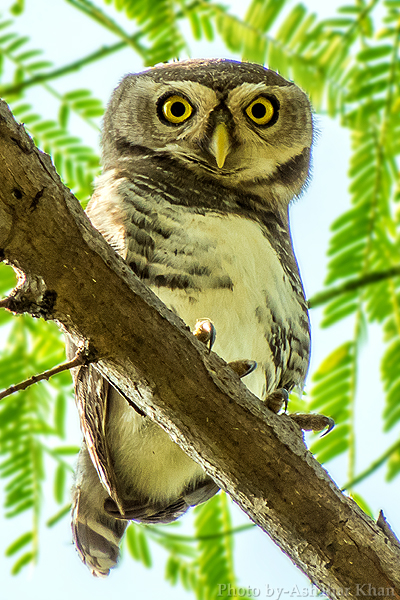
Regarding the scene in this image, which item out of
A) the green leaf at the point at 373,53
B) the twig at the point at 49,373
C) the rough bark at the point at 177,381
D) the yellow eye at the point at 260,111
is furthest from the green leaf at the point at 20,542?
the green leaf at the point at 373,53

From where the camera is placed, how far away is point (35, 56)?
216 centimetres

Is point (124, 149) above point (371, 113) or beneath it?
beneath

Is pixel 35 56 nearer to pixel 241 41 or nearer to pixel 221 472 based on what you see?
pixel 241 41

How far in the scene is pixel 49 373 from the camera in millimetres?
1097

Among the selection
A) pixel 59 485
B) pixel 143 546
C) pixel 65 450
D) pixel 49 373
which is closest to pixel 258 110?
pixel 49 373

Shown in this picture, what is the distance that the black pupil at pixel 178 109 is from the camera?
1753 mm

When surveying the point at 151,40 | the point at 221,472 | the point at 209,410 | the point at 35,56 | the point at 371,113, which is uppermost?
the point at 371,113

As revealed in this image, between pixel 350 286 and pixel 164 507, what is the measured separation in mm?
837

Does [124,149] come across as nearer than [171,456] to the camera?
No

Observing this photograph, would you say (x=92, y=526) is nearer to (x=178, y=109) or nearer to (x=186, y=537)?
(x=186, y=537)

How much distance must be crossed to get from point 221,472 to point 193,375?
0.67 feet

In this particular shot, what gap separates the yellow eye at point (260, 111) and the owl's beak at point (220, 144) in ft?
0.42

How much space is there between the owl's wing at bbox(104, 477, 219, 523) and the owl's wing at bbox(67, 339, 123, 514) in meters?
0.07

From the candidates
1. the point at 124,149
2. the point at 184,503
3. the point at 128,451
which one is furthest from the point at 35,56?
the point at 184,503
